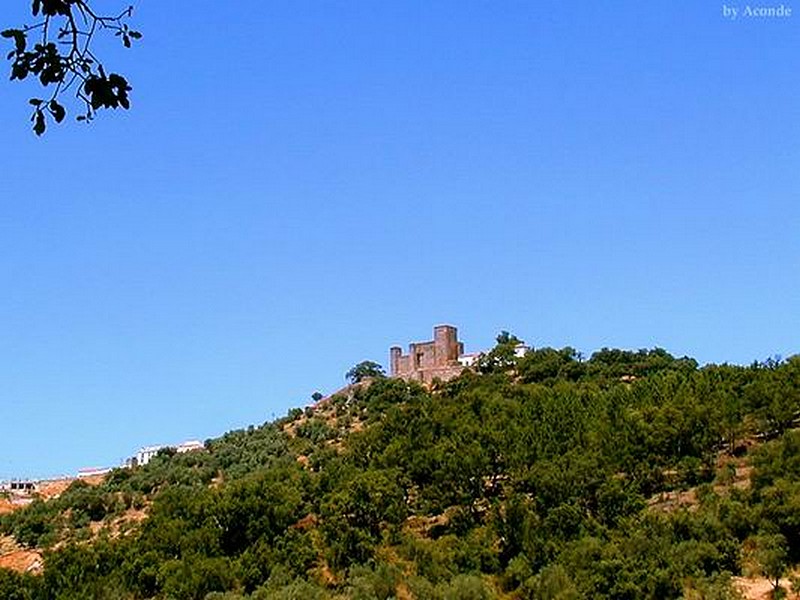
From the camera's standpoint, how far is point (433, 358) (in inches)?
2827

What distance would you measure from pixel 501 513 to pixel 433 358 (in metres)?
32.9

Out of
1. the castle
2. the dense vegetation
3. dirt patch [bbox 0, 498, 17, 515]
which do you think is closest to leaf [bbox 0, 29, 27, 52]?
the dense vegetation

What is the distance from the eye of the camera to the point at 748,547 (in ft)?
107

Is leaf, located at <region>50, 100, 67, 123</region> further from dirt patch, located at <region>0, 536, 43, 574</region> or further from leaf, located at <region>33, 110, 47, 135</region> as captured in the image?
dirt patch, located at <region>0, 536, 43, 574</region>

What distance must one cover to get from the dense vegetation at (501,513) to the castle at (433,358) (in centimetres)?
1620

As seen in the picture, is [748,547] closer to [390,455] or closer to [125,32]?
[390,455]

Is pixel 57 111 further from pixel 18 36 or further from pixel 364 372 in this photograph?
pixel 364 372

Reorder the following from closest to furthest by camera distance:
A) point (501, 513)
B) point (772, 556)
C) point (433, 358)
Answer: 1. point (772, 556)
2. point (501, 513)
3. point (433, 358)

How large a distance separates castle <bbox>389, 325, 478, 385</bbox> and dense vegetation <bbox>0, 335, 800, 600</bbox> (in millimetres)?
16199

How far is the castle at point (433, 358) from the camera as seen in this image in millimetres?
70312

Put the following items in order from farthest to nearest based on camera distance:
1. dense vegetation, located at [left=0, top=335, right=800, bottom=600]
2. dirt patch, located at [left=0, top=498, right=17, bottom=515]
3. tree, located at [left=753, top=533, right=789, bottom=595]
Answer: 1. dirt patch, located at [left=0, top=498, right=17, bottom=515]
2. dense vegetation, located at [left=0, top=335, right=800, bottom=600]
3. tree, located at [left=753, top=533, right=789, bottom=595]

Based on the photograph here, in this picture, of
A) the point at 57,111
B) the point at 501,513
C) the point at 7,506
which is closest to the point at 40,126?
the point at 57,111

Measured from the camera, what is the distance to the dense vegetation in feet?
107

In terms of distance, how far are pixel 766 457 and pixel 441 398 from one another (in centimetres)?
2306
